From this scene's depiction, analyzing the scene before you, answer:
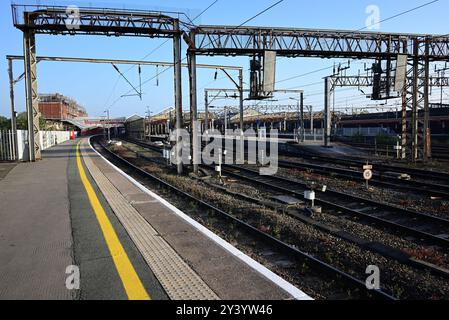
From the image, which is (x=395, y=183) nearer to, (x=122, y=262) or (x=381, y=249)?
(x=381, y=249)

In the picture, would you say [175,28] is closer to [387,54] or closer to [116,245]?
[387,54]

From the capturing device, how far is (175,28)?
18.5m

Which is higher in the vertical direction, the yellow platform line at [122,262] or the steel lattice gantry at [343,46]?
the steel lattice gantry at [343,46]

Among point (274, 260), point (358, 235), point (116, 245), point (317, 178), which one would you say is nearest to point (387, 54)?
point (317, 178)

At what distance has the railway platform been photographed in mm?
4332

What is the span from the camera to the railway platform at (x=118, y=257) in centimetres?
433

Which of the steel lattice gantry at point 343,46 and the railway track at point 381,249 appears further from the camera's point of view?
the steel lattice gantry at point 343,46

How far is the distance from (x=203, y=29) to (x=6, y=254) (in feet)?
52.4

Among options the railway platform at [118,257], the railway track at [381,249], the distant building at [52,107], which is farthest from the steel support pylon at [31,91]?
the distant building at [52,107]

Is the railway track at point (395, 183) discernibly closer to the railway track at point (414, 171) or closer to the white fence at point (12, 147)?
the railway track at point (414, 171)

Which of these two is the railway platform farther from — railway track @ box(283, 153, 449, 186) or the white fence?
the white fence

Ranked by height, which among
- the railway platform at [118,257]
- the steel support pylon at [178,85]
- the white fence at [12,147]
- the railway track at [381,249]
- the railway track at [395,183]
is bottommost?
the railway track at [381,249]

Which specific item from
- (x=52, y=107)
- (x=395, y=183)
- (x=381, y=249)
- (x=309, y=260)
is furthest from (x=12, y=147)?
(x=52, y=107)

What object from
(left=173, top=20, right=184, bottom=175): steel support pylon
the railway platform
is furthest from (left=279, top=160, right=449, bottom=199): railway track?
the railway platform
